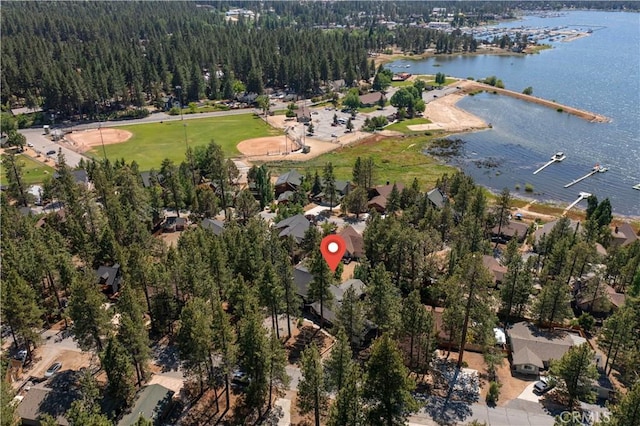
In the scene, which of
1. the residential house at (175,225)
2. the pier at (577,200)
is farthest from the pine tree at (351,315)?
the pier at (577,200)

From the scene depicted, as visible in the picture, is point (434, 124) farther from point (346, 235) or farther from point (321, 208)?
point (346, 235)

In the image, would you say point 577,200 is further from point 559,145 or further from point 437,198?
point 559,145

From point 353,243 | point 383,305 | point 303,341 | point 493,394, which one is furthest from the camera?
point 353,243

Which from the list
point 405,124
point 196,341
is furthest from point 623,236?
point 405,124

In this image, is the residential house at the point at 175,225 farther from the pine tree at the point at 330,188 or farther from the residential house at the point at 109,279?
the pine tree at the point at 330,188

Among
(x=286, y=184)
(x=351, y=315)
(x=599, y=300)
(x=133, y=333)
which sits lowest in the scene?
(x=599, y=300)

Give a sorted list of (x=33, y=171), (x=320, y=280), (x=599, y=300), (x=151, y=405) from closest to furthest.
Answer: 1. (x=151, y=405)
2. (x=320, y=280)
3. (x=599, y=300)
4. (x=33, y=171)

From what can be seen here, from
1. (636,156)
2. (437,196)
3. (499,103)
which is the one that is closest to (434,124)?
(499,103)
